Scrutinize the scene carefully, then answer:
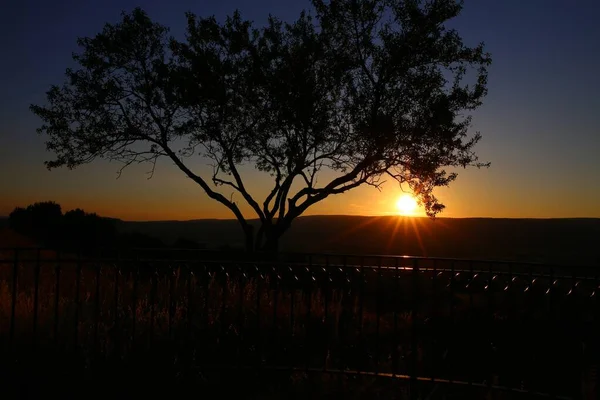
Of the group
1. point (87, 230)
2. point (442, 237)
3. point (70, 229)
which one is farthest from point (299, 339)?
point (442, 237)

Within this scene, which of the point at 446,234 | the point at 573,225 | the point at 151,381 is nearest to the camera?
the point at 151,381

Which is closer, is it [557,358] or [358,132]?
[557,358]

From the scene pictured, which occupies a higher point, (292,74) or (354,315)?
(292,74)

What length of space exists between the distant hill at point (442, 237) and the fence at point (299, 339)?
4118 centimetres

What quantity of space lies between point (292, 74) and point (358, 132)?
10.3ft

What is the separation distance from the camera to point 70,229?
32.7 metres

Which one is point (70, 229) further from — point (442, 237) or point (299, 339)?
point (442, 237)

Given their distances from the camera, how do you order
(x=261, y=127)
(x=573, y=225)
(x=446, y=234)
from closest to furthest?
(x=261, y=127)
(x=446, y=234)
(x=573, y=225)

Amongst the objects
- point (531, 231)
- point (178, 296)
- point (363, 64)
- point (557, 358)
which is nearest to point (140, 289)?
point (178, 296)

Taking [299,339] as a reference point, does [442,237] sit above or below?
above

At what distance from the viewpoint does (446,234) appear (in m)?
81.3

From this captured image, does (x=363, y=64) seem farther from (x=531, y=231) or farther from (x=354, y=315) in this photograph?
(x=531, y=231)

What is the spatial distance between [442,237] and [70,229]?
54.0m

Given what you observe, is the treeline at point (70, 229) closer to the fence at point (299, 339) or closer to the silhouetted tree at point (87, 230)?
the silhouetted tree at point (87, 230)
